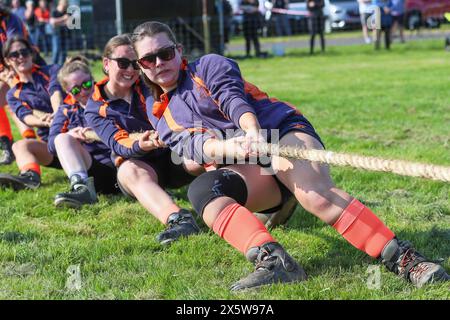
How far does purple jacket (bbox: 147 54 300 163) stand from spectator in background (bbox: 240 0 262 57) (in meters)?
14.5

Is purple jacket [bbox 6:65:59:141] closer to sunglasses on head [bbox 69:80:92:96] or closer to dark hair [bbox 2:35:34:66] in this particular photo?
dark hair [bbox 2:35:34:66]

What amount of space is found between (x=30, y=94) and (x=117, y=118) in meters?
1.67

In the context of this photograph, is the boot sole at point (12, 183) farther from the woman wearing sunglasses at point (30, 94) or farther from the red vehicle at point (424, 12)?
the red vehicle at point (424, 12)

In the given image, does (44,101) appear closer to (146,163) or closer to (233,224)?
(146,163)

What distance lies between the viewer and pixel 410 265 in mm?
3336

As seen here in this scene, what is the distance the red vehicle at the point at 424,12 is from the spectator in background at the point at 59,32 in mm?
10209

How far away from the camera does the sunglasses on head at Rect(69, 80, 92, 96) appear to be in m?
5.42

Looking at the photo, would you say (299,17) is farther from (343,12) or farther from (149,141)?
(149,141)

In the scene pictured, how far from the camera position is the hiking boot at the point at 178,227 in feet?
13.5

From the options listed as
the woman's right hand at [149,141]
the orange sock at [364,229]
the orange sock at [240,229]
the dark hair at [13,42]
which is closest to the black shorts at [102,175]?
the woman's right hand at [149,141]

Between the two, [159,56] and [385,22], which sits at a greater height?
[159,56]

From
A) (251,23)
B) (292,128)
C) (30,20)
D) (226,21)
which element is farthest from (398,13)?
(292,128)

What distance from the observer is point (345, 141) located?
6910 mm
